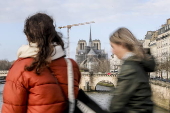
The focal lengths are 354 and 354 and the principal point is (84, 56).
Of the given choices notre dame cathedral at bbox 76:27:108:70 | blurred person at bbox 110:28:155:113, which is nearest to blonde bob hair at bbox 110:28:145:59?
blurred person at bbox 110:28:155:113

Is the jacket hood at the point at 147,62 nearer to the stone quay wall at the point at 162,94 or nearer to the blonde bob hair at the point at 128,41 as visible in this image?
the blonde bob hair at the point at 128,41

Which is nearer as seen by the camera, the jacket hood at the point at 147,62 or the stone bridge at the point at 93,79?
the jacket hood at the point at 147,62

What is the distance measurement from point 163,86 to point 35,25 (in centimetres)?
2489

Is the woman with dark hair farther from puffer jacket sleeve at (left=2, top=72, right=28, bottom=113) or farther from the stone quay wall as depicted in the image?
the stone quay wall

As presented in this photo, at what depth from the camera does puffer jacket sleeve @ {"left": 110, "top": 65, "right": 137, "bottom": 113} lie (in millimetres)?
1922

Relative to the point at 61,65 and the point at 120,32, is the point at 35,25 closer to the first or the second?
the point at 61,65

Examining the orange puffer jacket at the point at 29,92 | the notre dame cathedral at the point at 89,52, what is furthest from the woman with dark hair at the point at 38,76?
the notre dame cathedral at the point at 89,52

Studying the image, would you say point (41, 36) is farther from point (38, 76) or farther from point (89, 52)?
point (89, 52)

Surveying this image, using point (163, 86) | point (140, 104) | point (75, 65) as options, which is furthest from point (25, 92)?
point (163, 86)

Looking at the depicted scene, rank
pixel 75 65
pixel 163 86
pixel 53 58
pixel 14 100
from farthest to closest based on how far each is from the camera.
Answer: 1. pixel 163 86
2. pixel 75 65
3. pixel 53 58
4. pixel 14 100

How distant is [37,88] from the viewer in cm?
187

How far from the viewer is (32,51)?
77.0 inches

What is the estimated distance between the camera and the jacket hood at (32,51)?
1.95m

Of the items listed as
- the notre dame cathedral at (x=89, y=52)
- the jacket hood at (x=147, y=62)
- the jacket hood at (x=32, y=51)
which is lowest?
the jacket hood at (x=147, y=62)
